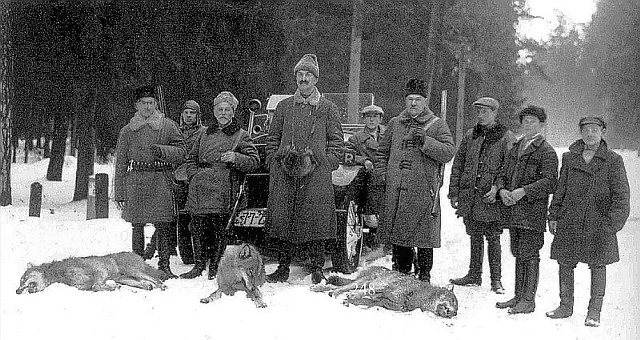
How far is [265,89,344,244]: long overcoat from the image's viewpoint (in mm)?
4320

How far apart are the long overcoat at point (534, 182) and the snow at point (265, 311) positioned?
442mm

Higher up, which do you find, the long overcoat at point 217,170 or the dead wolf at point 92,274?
the long overcoat at point 217,170

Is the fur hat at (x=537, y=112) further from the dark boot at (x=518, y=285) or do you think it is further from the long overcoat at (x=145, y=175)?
the long overcoat at (x=145, y=175)

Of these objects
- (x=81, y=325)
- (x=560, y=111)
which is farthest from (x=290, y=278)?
(x=560, y=111)

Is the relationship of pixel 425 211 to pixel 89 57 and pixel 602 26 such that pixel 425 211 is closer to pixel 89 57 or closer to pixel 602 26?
pixel 602 26

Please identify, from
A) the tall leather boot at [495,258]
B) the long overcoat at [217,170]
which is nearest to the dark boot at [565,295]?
the tall leather boot at [495,258]

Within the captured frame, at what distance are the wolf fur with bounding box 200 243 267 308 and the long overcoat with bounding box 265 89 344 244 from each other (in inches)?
14.2

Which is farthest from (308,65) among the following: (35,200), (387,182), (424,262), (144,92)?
(35,200)

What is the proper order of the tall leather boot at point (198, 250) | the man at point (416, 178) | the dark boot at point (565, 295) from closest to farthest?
the dark boot at point (565, 295), the man at point (416, 178), the tall leather boot at point (198, 250)

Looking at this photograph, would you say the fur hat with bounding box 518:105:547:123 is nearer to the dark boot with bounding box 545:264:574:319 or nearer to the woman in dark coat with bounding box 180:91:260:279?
the dark boot with bounding box 545:264:574:319

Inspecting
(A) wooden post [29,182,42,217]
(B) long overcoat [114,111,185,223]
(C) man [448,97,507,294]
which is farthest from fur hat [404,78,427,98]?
(A) wooden post [29,182,42,217]

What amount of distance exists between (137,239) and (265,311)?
162cm

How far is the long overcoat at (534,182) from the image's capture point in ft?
12.4

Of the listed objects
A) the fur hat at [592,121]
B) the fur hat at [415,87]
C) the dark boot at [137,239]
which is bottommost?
the dark boot at [137,239]
